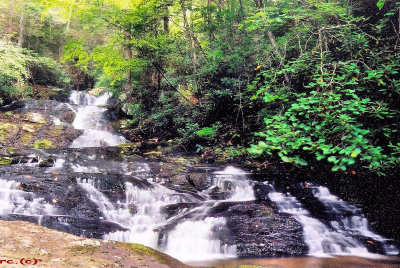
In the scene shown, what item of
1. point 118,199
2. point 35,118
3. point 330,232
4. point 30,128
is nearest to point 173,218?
point 118,199

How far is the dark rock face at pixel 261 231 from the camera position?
4.62 metres

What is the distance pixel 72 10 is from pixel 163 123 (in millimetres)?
5907

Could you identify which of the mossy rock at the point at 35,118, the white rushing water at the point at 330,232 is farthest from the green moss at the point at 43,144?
the white rushing water at the point at 330,232

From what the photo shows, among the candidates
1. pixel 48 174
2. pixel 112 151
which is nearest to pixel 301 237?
pixel 48 174

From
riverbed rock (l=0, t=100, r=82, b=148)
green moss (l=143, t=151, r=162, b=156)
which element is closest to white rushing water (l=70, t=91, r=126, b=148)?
riverbed rock (l=0, t=100, r=82, b=148)

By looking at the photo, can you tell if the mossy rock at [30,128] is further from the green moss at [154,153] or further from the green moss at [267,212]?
the green moss at [267,212]

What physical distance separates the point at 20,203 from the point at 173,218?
331 cm

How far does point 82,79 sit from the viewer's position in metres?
22.4

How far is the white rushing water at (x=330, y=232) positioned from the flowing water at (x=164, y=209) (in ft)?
0.06

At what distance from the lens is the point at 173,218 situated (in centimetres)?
552

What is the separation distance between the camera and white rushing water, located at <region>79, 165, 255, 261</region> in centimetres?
465

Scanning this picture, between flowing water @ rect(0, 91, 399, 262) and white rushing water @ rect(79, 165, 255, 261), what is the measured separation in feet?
0.06

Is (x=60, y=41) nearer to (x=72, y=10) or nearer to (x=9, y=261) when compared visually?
(x=72, y=10)

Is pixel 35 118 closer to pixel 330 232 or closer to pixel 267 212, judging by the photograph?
pixel 267 212
